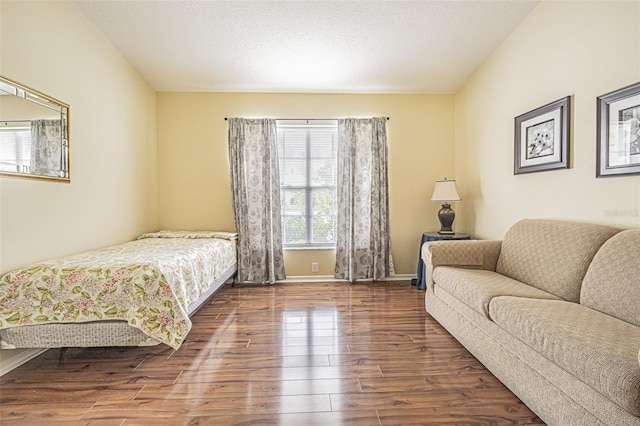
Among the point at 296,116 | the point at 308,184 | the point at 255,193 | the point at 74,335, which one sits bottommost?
the point at 74,335

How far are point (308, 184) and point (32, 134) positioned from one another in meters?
2.88

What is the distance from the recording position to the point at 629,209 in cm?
203

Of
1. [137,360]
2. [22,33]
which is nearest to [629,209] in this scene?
[137,360]

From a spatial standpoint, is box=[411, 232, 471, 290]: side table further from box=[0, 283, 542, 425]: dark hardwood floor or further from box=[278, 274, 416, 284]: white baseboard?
box=[0, 283, 542, 425]: dark hardwood floor

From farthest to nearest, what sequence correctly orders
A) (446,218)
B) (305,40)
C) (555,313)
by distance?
(446,218) < (305,40) < (555,313)

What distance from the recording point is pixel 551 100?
2666 millimetres

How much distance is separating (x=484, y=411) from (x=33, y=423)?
2.28 meters

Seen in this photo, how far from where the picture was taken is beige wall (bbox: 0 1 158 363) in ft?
7.06

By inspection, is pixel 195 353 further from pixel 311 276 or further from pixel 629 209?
pixel 629 209

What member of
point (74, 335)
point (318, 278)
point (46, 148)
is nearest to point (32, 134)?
point (46, 148)

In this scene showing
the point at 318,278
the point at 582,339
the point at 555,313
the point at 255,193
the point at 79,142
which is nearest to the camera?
the point at 582,339

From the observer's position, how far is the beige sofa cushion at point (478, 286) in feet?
6.88

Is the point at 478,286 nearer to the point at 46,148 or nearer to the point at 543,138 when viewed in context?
the point at 543,138

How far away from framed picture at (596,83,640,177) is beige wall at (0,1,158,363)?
390 cm
